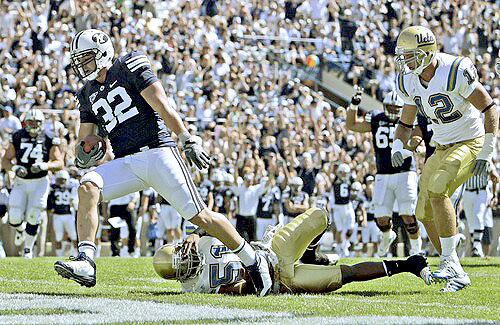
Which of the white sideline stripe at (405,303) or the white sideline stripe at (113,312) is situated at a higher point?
the white sideline stripe at (113,312)

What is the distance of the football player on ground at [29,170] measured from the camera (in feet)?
35.3

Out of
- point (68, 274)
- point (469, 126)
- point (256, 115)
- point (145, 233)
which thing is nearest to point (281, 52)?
point (256, 115)

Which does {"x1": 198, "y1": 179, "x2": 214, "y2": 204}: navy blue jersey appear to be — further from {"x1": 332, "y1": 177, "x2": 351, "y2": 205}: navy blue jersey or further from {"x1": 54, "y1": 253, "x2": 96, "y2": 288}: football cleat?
{"x1": 54, "y1": 253, "x2": 96, "y2": 288}: football cleat

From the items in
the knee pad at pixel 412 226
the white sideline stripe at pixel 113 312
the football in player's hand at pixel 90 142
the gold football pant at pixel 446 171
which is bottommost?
the knee pad at pixel 412 226

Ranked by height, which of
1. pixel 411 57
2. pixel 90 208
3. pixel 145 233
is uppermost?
pixel 411 57

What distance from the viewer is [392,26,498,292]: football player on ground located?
634cm

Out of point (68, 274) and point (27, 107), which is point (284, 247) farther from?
point (27, 107)

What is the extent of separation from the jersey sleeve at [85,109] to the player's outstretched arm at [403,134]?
7.11 feet

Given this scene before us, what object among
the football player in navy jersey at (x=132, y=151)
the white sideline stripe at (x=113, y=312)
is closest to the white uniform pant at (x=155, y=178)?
the football player in navy jersey at (x=132, y=151)

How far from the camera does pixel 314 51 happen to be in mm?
19750

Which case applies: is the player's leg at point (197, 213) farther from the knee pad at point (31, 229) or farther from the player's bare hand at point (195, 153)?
the knee pad at point (31, 229)

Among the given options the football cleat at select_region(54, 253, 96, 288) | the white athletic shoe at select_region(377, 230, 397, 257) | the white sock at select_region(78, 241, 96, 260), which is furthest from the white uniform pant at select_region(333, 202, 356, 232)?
the football cleat at select_region(54, 253, 96, 288)

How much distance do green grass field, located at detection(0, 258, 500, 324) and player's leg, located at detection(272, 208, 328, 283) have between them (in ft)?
0.74

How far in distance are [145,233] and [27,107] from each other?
265 cm
